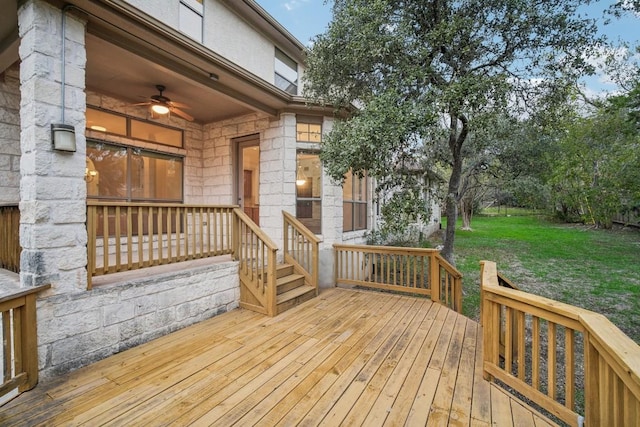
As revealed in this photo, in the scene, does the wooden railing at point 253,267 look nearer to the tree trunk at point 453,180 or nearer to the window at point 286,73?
the tree trunk at point 453,180

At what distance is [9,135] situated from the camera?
3623 millimetres

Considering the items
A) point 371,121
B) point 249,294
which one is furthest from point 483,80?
point 249,294

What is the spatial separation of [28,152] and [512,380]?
4.47 metres

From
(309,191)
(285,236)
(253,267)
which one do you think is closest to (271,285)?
(253,267)

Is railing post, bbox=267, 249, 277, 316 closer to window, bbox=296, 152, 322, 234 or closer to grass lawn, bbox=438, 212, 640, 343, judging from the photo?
window, bbox=296, 152, 322, 234

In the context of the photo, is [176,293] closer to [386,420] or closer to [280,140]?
[386,420]

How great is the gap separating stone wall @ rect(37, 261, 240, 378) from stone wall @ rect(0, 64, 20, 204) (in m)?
2.03

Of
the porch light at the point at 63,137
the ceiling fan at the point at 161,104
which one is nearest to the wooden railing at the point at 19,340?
the porch light at the point at 63,137

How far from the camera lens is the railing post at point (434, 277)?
4.48 meters

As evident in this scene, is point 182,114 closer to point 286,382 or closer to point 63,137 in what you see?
point 63,137

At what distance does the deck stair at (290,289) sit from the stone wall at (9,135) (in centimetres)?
351

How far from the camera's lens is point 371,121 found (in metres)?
3.98

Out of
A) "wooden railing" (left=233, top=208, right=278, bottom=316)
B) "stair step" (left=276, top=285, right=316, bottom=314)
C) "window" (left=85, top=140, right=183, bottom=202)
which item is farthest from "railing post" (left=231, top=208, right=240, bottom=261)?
"window" (left=85, top=140, right=183, bottom=202)

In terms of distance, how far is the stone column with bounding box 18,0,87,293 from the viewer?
244 centimetres
